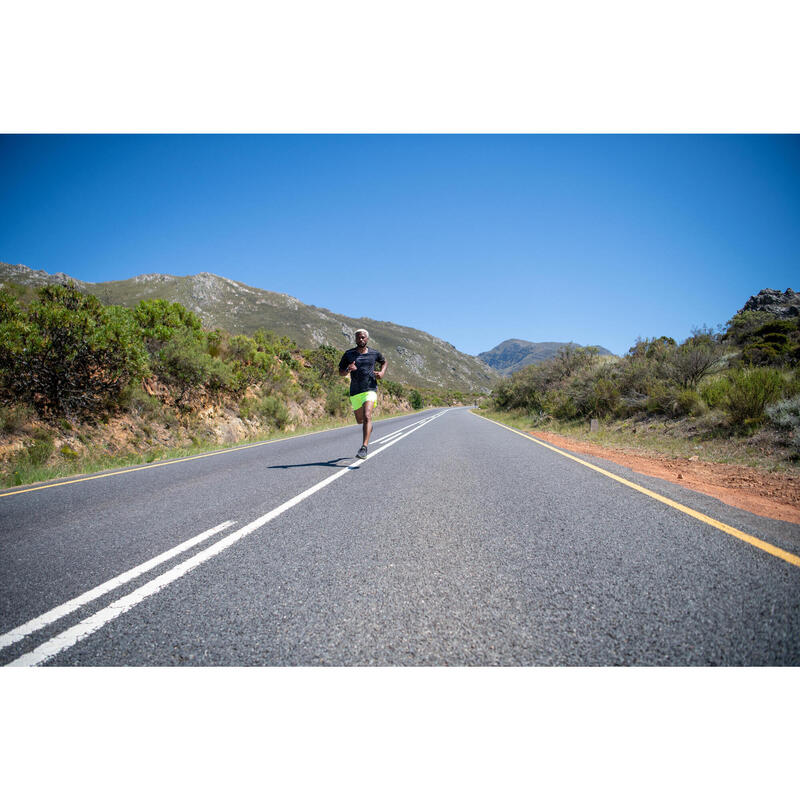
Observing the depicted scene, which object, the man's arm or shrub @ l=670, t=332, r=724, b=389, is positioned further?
shrub @ l=670, t=332, r=724, b=389

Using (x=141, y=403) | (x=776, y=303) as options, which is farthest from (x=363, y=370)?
(x=776, y=303)

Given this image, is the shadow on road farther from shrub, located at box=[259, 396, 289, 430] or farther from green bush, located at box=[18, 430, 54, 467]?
shrub, located at box=[259, 396, 289, 430]

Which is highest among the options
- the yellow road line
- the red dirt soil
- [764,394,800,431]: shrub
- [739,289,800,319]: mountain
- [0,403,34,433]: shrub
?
[739,289,800,319]: mountain

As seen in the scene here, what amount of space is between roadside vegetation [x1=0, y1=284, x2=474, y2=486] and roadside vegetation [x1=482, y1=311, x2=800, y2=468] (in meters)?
12.0

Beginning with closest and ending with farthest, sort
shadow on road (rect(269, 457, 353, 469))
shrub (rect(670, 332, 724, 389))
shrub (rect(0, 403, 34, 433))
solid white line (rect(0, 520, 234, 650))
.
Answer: solid white line (rect(0, 520, 234, 650))
shadow on road (rect(269, 457, 353, 469))
shrub (rect(0, 403, 34, 433))
shrub (rect(670, 332, 724, 389))

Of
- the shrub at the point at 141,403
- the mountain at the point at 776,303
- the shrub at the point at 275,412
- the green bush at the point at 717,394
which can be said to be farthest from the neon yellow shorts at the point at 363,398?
the mountain at the point at 776,303

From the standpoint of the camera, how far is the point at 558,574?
233 cm

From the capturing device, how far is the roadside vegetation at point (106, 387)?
7.45 meters

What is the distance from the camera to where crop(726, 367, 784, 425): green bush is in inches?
308

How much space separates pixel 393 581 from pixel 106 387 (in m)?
10.1

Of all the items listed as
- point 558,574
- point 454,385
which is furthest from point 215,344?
point 454,385

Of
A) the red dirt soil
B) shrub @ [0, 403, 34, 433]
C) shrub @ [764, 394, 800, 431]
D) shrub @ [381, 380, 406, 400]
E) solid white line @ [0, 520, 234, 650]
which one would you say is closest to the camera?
solid white line @ [0, 520, 234, 650]

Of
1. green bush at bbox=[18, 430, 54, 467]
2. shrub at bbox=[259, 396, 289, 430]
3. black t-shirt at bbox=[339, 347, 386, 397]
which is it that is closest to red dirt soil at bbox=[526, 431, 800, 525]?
black t-shirt at bbox=[339, 347, 386, 397]
